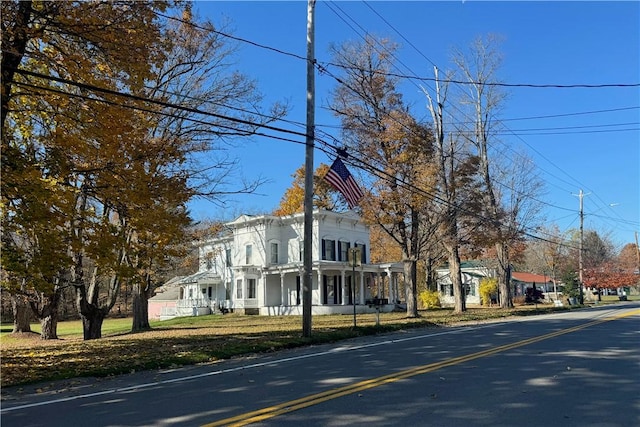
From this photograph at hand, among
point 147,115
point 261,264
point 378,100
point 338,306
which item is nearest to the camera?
point 147,115

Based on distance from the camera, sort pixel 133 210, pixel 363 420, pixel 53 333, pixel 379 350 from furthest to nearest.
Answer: pixel 53 333, pixel 133 210, pixel 379 350, pixel 363 420

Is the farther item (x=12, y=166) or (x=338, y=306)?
(x=338, y=306)

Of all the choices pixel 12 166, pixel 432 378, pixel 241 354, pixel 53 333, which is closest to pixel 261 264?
pixel 53 333

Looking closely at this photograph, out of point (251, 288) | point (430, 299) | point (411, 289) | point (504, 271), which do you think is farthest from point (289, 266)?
point (504, 271)

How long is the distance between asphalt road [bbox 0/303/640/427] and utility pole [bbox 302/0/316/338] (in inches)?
165

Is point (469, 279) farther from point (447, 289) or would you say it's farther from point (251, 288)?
point (251, 288)

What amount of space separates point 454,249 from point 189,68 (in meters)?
18.5

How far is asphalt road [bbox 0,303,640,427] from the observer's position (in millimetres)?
5891

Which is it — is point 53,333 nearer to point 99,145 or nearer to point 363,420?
point 99,145

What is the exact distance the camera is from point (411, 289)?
2762cm

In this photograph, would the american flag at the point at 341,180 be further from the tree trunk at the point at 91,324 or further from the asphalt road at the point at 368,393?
the tree trunk at the point at 91,324

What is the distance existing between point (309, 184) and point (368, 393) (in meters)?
9.71

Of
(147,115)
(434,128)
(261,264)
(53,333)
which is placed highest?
(434,128)

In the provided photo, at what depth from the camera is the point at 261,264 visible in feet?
129
